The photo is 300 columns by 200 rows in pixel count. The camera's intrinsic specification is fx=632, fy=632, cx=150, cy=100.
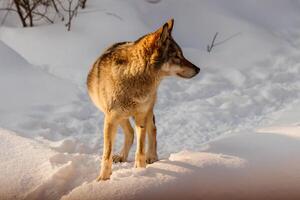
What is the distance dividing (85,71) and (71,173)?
10.5 feet

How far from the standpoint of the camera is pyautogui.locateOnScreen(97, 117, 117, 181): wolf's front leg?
14.0 ft

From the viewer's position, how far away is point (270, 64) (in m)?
8.24

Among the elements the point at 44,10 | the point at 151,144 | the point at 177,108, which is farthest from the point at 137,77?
the point at 44,10

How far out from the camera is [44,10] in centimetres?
887

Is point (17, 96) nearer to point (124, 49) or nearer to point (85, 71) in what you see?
point (85, 71)

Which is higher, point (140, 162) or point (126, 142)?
point (126, 142)

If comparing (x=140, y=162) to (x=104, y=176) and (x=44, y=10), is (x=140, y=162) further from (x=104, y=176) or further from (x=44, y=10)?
(x=44, y=10)

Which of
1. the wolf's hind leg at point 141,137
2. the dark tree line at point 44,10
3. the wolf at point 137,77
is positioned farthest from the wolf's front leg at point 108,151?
the dark tree line at point 44,10

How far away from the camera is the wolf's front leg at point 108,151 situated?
4.26 m

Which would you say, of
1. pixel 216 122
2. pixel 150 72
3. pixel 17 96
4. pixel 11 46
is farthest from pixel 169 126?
pixel 11 46

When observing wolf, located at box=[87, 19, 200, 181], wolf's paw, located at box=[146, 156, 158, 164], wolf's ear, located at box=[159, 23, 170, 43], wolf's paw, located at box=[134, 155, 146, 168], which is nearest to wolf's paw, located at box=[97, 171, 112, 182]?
wolf, located at box=[87, 19, 200, 181]

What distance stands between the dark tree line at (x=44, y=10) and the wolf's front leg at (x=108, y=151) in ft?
12.9

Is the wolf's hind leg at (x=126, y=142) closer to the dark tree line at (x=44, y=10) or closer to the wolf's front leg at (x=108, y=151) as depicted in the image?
the wolf's front leg at (x=108, y=151)

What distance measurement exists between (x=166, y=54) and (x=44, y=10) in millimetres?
5012
